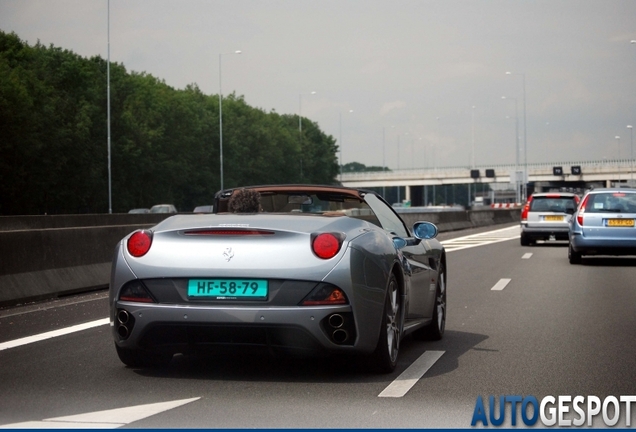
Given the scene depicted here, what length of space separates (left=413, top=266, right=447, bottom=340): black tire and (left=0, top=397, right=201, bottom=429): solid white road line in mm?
3481

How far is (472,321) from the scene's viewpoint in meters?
11.0

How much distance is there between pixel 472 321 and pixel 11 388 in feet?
17.5

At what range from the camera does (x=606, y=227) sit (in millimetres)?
21422

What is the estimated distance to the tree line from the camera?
62.2 metres

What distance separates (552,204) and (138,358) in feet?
79.0

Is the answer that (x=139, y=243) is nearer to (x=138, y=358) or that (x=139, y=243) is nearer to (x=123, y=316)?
(x=123, y=316)

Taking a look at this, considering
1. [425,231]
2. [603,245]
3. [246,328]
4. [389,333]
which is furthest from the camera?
[603,245]

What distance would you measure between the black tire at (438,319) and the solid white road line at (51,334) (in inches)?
117

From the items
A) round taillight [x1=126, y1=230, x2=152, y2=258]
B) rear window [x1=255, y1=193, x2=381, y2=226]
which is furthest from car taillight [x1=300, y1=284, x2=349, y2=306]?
rear window [x1=255, y1=193, x2=381, y2=226]

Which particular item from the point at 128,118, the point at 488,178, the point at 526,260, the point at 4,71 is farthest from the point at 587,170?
the point at 526,260

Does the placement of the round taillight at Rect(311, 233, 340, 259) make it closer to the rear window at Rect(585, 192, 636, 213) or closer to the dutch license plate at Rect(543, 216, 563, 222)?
the rear window at Rect(585, 192, 636, 213)

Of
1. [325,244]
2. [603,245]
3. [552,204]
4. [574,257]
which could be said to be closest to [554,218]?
[552,204]

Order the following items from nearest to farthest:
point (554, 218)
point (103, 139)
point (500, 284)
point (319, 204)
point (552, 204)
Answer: point (319, 204) < point (500, 284) < point (554, 218) < point (552, 204) < point (103, 139)

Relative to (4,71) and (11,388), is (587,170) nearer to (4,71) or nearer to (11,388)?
(4,71)
